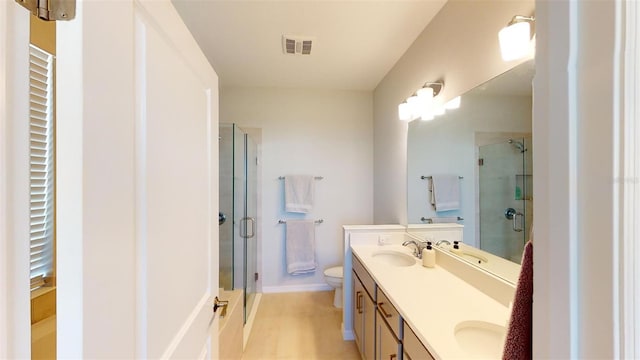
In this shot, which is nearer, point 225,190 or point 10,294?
point 10,294

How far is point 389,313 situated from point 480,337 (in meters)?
0.40

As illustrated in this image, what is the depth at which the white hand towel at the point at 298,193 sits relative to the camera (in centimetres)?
312

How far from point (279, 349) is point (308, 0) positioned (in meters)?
2.58

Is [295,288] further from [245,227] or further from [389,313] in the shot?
[389,313]

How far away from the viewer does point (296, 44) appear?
2.19 meters

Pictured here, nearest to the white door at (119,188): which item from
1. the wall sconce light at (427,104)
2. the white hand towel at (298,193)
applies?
the wall sconce light at (427,104)

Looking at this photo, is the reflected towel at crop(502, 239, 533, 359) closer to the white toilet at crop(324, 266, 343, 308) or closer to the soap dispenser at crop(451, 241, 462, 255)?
the soap dispenser at crop(451, 241, 462, 255)

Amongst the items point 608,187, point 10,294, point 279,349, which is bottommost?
point 279,349

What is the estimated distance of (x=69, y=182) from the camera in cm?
40

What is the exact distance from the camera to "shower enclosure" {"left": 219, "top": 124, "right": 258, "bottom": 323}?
2389 millimetres
